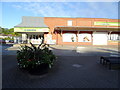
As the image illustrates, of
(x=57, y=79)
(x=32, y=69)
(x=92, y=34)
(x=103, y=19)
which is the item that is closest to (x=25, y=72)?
(x=32, y=69)

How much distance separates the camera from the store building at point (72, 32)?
21.7 metres

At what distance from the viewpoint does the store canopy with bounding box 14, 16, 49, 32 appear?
19984mm

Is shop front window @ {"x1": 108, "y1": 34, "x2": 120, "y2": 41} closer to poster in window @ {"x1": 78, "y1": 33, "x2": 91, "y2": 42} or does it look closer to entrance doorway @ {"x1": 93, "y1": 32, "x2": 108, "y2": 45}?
entrance doorway @ {"x1": 93, "y1": 32, "x2": 108, "y2": 45}

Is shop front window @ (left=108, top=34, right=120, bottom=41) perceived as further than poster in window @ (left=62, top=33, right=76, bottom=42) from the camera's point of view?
Yes

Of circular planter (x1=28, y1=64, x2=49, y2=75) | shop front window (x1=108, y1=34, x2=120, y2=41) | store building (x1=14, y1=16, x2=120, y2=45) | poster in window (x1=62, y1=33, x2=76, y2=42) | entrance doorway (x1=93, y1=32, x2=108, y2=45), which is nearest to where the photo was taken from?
circular planter (x1=28, y1=64, x2=49, y2=75)

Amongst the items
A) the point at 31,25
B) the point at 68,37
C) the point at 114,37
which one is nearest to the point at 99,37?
the point at 114,37

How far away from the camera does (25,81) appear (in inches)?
159

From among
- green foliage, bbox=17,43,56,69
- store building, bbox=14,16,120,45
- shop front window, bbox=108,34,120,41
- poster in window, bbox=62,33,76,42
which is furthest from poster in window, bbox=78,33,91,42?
green foliage, bbox=17,43,56,69

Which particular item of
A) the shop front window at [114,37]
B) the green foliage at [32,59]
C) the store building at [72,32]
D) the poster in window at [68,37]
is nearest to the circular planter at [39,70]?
the green foliage at [32,59]

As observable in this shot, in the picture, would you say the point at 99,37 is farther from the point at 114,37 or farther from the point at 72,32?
the point at 72,32

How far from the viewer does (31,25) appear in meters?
21.4

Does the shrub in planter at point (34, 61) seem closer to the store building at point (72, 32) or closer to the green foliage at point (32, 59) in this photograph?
the green foliage at point (32, 59)

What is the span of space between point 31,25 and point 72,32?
869cm

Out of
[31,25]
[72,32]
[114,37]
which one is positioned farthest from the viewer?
[114,37]
